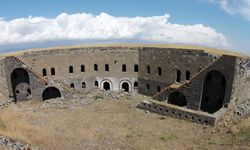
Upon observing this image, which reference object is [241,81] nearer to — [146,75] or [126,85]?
[146,75]

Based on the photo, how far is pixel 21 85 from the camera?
38.6 metres

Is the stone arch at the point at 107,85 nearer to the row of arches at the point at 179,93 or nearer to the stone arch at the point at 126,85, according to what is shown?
the row of arches at the point at 179,93

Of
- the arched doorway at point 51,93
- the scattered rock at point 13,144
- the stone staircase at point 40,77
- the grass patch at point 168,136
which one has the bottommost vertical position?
the grass patch at point 168,136

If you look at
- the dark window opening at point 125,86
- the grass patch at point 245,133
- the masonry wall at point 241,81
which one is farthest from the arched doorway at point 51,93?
the grass patch at point 245,133

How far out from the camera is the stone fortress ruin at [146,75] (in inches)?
1190

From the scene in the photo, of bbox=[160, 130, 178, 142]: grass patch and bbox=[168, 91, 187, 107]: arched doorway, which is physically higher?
bbox=[168, 91, 187, 107]: arched doorway

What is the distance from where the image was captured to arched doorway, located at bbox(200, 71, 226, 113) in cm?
3222

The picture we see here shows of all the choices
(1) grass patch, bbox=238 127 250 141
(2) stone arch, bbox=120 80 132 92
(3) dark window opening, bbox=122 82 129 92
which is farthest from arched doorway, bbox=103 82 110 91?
(1) grass patch, bbox=238 127 250 141

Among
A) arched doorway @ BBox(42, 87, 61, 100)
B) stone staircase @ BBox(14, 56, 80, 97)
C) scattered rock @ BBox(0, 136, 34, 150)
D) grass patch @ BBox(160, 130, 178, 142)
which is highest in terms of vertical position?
stone staircase @ BBox(14, 56, 80, 97)

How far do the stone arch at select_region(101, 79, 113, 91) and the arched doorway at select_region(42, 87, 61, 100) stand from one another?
652 centimetres

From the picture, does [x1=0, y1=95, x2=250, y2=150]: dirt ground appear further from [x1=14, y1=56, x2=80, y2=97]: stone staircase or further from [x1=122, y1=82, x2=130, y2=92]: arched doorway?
[x1=122, y1=82, x2=130, y2=92]: arched doorway

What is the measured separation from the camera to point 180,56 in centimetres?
3553

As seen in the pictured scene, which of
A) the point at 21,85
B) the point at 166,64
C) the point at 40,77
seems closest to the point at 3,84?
the point at 21,85

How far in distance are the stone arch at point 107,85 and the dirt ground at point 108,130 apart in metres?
8.17
